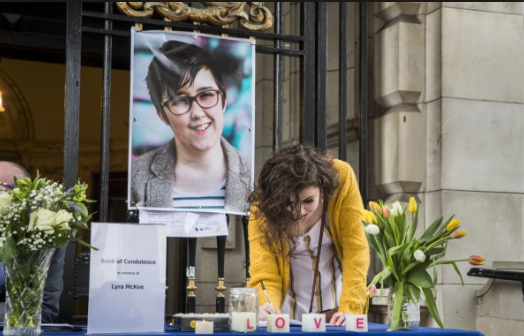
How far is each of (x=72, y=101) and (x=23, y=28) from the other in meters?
2.93

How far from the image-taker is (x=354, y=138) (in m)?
5.41

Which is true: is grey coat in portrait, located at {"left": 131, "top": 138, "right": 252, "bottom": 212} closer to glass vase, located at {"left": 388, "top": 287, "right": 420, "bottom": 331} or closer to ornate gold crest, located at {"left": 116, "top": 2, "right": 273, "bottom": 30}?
ornate gold crest, located at {"left": 116, "top": 2, "right": 273, "bottom": 30}

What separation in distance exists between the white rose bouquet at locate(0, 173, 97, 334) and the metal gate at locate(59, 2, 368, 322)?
1.42 m

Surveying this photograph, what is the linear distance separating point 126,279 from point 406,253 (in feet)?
3.03

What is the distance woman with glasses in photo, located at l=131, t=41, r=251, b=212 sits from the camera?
3721 millimetres

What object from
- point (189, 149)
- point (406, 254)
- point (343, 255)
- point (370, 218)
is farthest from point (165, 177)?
point (406, 254)

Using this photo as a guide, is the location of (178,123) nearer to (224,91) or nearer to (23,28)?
(224,91)

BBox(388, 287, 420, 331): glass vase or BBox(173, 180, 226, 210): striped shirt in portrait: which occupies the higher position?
BBox(173, 180, 226, 210): striped shirt in portrait

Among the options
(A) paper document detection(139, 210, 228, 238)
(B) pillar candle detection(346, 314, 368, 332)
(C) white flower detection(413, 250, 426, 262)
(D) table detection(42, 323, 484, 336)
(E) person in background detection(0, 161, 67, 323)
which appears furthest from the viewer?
(A) paper document detection(139, 210, 228, 238)

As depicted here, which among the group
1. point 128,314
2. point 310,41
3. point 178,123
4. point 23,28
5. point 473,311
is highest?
point 23,28

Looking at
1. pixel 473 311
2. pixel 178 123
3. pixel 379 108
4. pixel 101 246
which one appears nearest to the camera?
pixel 101 246

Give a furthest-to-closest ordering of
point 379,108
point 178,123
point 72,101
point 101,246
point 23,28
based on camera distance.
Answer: point 23,28, point 379,108, point 178,123, point 72,101, point 101,246

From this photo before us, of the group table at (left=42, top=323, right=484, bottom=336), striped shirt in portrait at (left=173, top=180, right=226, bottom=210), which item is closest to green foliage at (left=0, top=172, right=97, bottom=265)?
table at (left=42, top=323, right=484, bottom=336)

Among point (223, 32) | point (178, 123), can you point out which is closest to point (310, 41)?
point (223, 32)
